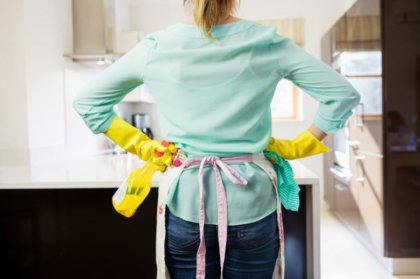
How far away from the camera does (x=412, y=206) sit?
252 centimetres

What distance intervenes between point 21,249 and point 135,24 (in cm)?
357

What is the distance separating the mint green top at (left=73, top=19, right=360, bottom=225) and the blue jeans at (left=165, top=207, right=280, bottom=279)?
2 cm

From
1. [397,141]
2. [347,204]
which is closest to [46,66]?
[397,141]

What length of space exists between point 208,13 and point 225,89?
0.17m

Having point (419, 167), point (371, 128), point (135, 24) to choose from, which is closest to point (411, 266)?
point (419, 167)

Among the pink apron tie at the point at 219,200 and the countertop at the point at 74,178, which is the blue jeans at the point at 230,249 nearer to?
the pink apron tie at the point at 219,200

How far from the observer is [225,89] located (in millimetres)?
853

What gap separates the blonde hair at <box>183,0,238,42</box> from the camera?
0.85m

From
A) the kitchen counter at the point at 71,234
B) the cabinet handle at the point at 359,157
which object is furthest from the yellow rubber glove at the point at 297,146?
the cabinet handle at the point at 359,157

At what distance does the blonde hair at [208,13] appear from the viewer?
848mm

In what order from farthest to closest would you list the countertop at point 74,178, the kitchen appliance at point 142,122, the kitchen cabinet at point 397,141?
the kitchen appliance at point 142,122 → the kitchen cabinet at point 397,141 → the countertop at point 74,178

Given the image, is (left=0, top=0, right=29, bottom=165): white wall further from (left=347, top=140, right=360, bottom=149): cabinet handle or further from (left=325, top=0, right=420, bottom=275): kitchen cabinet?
(left=347, top=140, right=360, bottom=149): cabinet handle

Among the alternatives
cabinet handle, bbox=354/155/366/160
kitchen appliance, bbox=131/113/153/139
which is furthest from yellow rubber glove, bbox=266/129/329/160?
kitchen appliance, bbox=131/113/153/139

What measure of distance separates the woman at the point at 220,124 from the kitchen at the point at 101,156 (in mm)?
668
